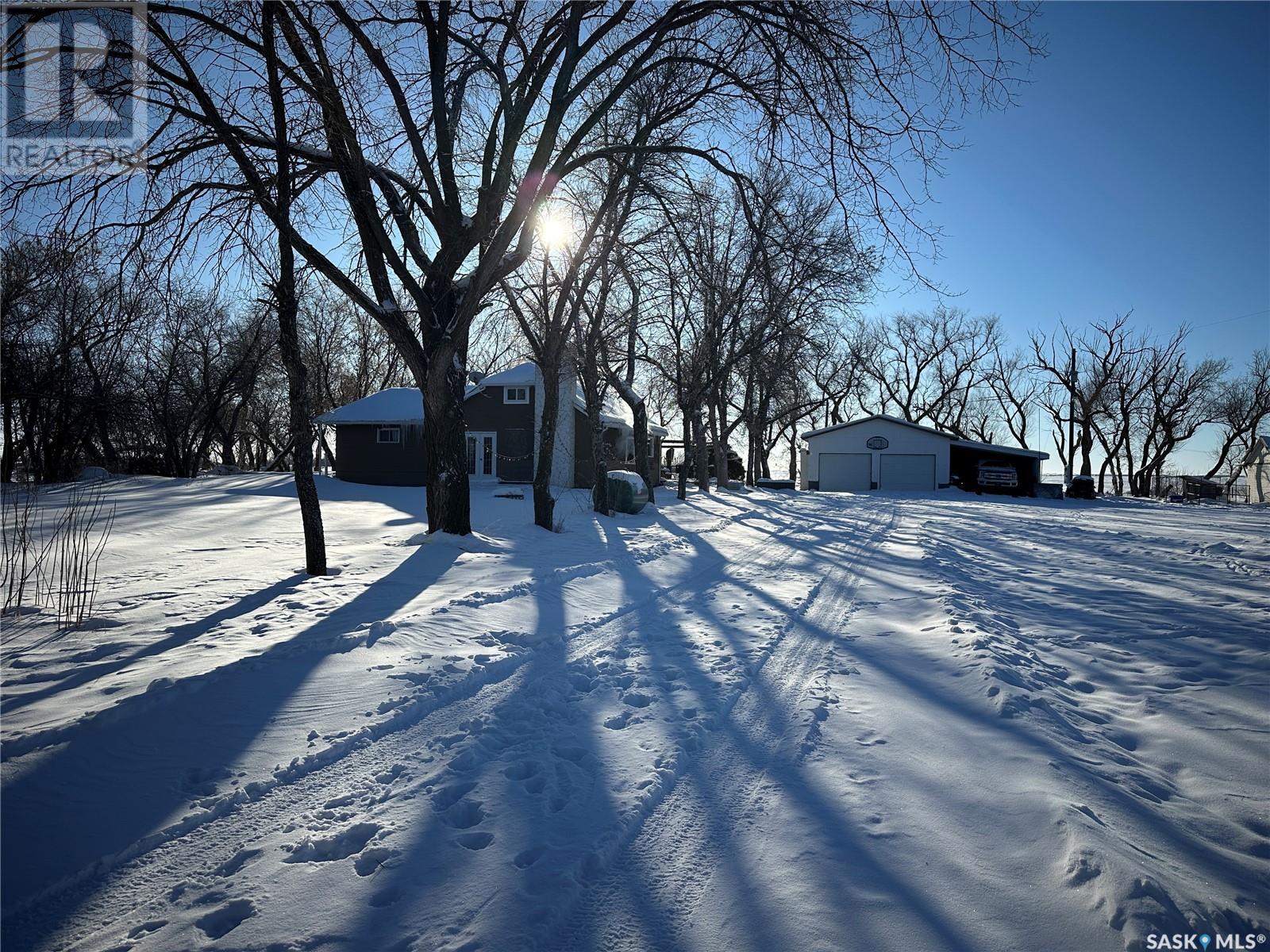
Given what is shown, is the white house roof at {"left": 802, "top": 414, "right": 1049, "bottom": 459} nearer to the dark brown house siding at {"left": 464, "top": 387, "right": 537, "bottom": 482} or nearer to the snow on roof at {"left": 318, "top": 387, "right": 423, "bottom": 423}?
the dark brown house siding at {"left": 464, "top": 387, "right": 537, "bottom": 482}

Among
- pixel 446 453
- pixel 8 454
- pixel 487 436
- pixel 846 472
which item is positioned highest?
pixel 487 436

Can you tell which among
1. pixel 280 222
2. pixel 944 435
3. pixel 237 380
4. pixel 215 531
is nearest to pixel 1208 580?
pixel 280 222

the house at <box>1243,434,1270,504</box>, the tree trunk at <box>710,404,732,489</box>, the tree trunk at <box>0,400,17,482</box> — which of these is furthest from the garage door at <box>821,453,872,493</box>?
the tree trunk at <box>0,400,17,482</box>

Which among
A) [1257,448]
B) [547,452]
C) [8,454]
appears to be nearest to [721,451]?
[547,452]

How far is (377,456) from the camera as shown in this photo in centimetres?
3047

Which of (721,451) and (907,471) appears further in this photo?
(907,471)

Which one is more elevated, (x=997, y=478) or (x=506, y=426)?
(x=506, y=426)

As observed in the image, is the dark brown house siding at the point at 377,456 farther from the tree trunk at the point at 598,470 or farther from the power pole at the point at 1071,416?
the power pole at the point at 1071,416

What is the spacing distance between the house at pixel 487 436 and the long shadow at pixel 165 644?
70.9ft

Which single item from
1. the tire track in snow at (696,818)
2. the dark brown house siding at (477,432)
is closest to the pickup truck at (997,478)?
the dark brown house siding at (477,432)

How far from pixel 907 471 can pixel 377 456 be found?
2882 centimetres

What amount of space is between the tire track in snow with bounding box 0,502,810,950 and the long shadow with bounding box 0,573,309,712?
202 centimetres

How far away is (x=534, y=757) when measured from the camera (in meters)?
3.51

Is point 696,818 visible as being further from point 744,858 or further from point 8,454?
point 8,454
